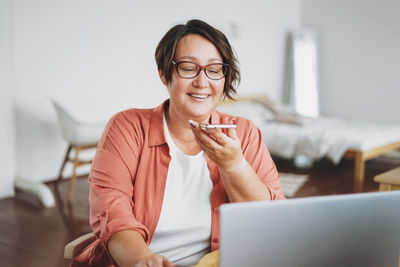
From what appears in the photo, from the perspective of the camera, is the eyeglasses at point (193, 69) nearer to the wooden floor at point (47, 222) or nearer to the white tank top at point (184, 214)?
the white tank top at point (184, 214)

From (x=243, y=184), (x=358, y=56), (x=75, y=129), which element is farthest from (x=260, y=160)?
(x=358, y=56)

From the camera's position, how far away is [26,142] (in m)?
3.31

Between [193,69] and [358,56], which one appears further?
[358,56]

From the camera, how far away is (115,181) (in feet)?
3.45

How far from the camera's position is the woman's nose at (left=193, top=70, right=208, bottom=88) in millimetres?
1110

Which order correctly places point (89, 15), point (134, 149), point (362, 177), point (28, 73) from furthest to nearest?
1. point (362, 177)
2. point (89, 15)
3. point (28, 73)
4. point (134, 149)

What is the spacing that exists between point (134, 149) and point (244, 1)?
4.60 meters

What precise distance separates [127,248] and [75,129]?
7.55ft

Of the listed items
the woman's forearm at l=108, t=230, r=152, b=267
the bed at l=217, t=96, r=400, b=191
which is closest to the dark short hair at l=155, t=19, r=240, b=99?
the woman's forearm at l=108, t=230, r=152, b=267

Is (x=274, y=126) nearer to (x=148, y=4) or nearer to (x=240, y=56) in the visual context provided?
(x=240, y=56)

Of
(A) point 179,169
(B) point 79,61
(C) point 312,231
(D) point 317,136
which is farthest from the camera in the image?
(D) point 317,136

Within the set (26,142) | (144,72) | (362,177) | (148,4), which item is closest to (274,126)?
(362,177)

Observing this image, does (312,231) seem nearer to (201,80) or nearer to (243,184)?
(243,184)

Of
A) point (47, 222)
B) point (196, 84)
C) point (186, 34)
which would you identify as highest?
point (186, 34)
